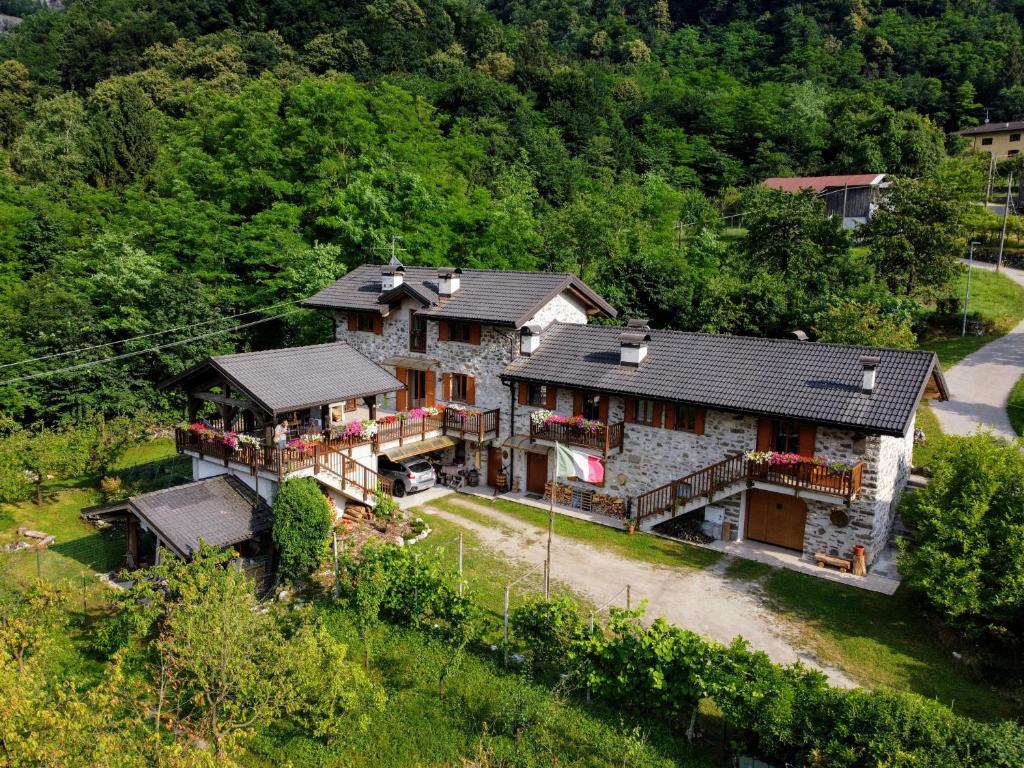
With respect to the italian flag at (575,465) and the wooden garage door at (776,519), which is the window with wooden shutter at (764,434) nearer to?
the wooden garage door at (776,519)

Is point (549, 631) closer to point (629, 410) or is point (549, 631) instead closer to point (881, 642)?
point (881, 642)

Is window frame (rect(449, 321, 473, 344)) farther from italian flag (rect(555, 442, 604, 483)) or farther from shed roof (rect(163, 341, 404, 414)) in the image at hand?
italian flag (rect(555, 442, 604, 483))

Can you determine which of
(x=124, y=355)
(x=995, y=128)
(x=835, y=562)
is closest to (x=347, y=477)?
(x=835, y=562)

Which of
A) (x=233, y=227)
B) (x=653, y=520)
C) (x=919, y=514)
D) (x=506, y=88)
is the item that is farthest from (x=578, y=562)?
(x=506, y=88)

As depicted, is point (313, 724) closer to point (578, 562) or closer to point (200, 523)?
point (200, 523)

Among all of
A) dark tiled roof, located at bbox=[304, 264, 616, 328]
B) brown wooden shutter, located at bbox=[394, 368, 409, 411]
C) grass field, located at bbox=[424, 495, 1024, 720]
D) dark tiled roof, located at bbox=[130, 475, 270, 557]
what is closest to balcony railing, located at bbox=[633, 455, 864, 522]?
grass field, located at bbox=[424, 495, 1024, 720]

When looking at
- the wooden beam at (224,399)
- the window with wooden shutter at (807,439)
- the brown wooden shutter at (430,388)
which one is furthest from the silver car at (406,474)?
the window with wooden shutter at (807,439)
